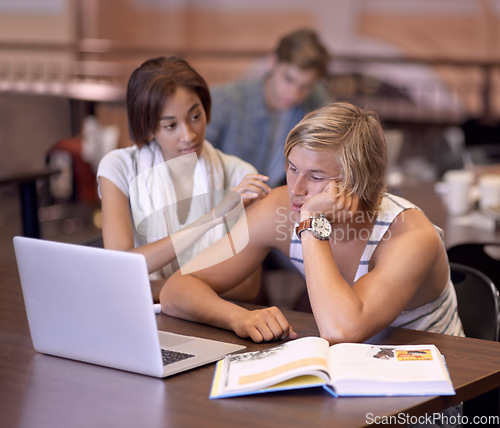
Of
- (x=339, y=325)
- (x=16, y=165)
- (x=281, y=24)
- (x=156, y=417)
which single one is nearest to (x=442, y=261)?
(x=339, y=325)

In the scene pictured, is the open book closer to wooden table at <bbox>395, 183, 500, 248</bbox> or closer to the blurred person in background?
wooden table at <bbox>395, 183, 500, 248</bbox>

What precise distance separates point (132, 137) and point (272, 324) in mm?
758

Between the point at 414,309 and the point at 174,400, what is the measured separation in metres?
0.69

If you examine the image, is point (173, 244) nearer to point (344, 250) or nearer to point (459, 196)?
point (344, 250)

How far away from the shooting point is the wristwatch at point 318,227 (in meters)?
1.58

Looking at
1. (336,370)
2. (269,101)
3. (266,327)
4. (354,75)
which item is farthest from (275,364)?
(354,75)

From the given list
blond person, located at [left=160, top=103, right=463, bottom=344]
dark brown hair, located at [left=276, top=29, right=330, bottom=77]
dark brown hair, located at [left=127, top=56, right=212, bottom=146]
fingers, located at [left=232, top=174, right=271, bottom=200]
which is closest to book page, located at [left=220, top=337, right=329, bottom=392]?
blond person, located at [left=160, top=103, right=463, bottom=344]

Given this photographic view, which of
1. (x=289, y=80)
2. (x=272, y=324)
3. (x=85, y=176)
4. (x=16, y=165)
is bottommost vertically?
(x=85, y=176)

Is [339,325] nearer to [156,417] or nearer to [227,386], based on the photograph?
[227,386]

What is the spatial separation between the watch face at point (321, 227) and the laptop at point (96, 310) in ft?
0.97

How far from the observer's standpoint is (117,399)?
1.23 m

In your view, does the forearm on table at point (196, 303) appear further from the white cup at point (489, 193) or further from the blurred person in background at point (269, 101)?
the white cup at point (489, 193)

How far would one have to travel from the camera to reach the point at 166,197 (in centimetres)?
165

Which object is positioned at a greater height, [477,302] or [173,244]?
[173,244]
